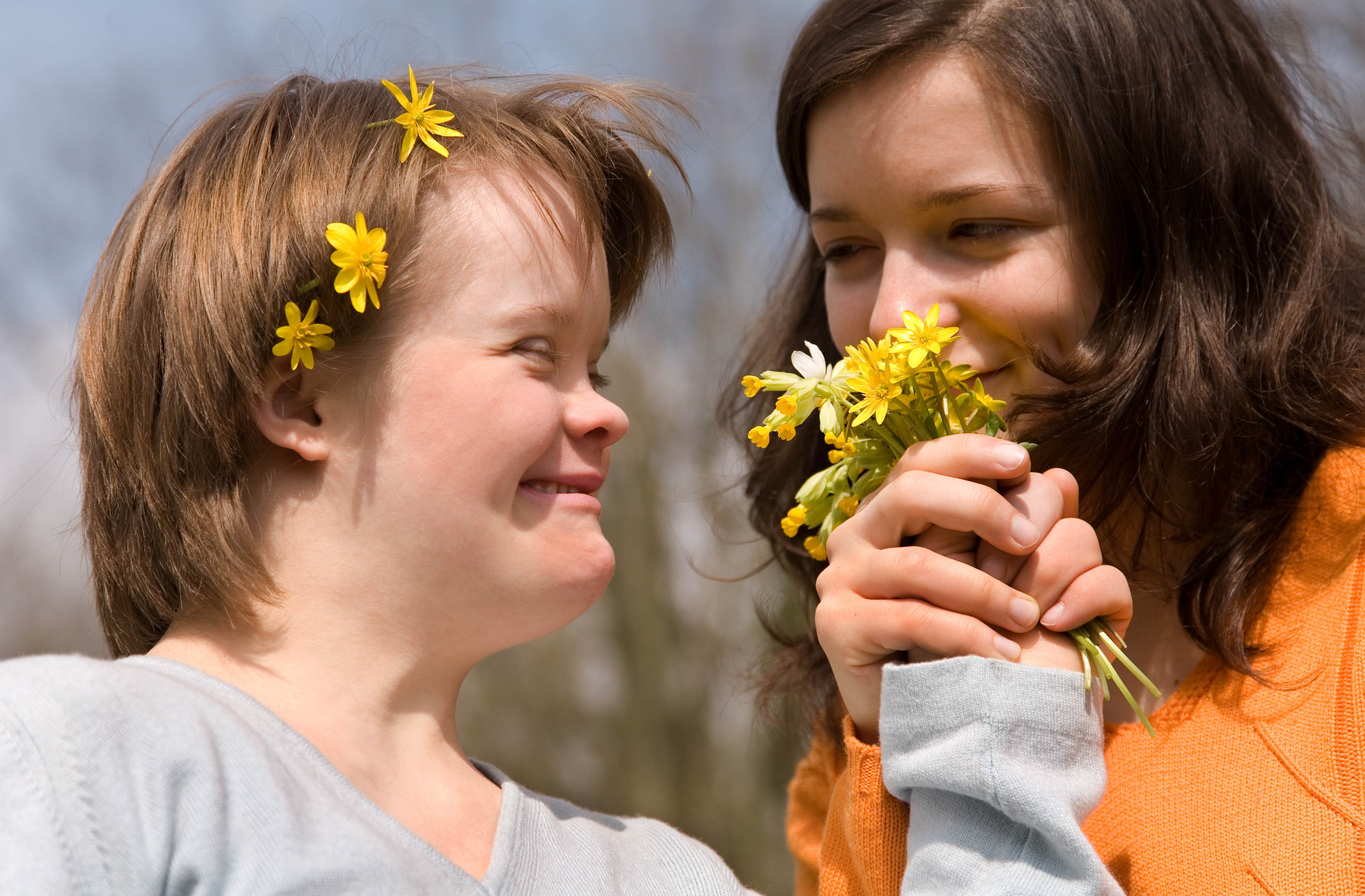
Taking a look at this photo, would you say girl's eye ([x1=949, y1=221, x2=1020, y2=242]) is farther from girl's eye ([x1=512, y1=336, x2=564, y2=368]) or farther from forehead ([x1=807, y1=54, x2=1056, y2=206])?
girl's eye ([x1=512, y1=336, x2=564, y2=368])

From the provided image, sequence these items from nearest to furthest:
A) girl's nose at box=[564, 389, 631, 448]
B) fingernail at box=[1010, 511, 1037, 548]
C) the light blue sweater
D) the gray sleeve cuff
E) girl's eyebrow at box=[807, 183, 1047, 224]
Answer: the light blue sweater
the gray sleeve cuff
fingernail at box=[1010, 511, 1037, 548]
girl's nose at box=[564, 389, 631, 448]
girl's eyebrow at box=[807, 183, 1047, 224]

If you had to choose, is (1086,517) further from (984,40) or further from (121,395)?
(121,395)

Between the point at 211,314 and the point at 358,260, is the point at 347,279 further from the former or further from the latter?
the point at 211,314

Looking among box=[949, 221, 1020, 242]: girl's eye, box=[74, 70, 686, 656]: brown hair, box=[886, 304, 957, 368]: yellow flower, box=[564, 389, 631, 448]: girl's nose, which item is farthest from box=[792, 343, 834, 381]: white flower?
box=[74, 70, 686, 656]: brown hair

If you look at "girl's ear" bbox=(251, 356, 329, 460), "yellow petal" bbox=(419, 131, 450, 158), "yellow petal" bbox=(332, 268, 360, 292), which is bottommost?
"girl's ear" bbox=(251, 356, 329, 460)

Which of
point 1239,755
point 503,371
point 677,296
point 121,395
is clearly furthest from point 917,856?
point 677,296

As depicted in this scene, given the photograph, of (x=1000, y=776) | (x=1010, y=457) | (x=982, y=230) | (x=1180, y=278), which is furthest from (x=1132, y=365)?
(x=1000, y=776)

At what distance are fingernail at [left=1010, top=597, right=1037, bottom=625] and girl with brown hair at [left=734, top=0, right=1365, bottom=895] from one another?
0.03 m

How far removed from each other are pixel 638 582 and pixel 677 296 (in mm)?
2698

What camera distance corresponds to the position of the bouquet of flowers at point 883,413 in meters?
1.73

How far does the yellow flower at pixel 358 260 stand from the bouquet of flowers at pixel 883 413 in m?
0.61

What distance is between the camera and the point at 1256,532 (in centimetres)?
203

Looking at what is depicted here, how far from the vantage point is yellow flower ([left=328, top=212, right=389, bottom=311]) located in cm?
164

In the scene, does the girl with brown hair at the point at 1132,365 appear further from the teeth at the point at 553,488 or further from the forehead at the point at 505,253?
the forehead at the point at 505,253
